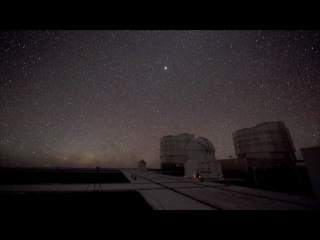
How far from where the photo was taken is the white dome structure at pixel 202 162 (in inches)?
605

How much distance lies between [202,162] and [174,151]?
33.1m

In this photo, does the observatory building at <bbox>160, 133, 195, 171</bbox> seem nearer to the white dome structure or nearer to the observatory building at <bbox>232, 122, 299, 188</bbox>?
the observatory building at <bbox>232, 122, 299, 188</bbox>

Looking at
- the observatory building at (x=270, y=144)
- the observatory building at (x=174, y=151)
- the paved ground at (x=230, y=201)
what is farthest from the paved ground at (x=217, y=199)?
the observatory building at (x=174, y=151)

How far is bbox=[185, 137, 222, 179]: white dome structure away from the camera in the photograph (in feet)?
50.4

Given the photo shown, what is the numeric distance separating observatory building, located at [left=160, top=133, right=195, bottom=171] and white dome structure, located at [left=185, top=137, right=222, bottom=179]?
93.8 feet

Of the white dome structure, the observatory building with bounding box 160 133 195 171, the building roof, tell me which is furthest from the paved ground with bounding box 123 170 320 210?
the observatory building with bounding box 160 133 195 171

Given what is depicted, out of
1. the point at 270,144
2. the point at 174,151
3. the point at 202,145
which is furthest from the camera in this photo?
the point at 174,151

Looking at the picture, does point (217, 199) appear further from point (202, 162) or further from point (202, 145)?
point (202, 145)

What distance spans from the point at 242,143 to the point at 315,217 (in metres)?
38.5

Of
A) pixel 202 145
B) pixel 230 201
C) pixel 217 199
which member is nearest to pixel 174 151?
pixel 202 145

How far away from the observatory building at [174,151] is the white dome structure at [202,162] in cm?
2858

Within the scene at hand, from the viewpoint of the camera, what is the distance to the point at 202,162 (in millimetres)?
15922
